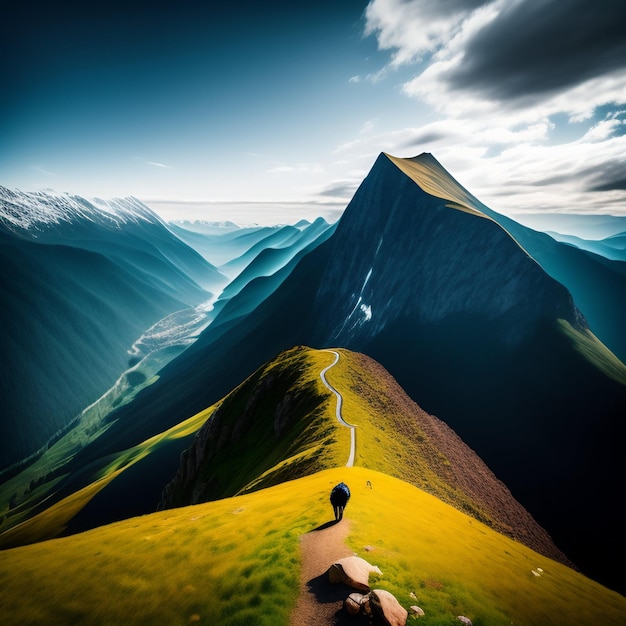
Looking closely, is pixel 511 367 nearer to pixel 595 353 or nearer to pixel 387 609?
pixel 595 353

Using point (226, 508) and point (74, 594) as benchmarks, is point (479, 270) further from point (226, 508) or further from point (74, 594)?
point (74, 594)

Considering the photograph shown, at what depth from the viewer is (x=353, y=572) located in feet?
54.1

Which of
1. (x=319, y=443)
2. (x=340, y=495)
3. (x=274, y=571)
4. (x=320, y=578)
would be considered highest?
(x=340, y=495)

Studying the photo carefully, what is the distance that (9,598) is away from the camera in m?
26.7

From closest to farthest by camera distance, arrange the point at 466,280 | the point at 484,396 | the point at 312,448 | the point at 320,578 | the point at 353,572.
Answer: the point at 353,572, the point at 320,578, the point at 312,448, the point at 484,396, the point at 466,280

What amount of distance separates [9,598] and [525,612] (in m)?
39.4

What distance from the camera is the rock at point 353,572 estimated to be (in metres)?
15.9

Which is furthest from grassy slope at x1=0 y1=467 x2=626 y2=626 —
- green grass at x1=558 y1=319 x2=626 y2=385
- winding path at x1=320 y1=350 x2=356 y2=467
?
green grass at x1=558 y1=319 x2=626 y2=385

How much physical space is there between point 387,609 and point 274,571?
7.66 m

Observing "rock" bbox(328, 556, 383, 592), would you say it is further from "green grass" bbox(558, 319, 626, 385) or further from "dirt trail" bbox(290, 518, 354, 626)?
"green grass" bbox(558, 319, 626, 385)

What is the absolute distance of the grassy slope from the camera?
17.6 meters

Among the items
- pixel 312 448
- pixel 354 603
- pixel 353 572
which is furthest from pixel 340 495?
pixel 312 448

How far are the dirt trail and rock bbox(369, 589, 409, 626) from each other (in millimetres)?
1849

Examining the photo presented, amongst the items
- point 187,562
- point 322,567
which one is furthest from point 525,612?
point 187,562
